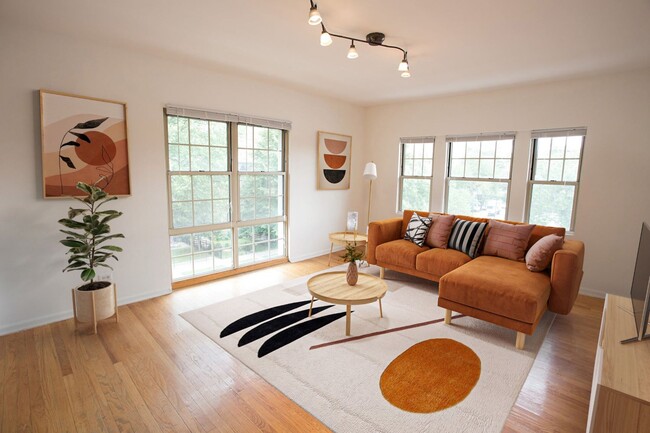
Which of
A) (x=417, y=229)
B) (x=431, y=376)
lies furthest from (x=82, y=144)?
(x=417, y=229)

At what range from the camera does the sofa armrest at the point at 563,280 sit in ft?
9.36

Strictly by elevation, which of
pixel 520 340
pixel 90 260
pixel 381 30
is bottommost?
pixel 520 340

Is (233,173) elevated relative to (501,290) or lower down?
elevated

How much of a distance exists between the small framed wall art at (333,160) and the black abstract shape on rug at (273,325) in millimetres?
2472

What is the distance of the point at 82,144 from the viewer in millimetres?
2951

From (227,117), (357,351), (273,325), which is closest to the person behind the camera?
(357,351)

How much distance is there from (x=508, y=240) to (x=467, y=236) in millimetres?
416

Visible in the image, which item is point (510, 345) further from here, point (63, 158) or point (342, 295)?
point (63, 158)

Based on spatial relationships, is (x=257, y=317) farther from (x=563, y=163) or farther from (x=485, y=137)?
(x=563, y=163)

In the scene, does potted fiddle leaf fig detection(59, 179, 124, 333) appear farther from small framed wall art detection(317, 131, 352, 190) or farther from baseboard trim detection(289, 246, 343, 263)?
small framed wall art detection(317, 131, 352, 190)

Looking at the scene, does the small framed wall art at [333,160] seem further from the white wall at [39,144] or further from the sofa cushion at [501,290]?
the sofa cushion at [501,290]

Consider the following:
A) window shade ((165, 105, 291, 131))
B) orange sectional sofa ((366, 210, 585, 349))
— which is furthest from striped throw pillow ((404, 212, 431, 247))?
window shade ((165, 105, 291, 131))

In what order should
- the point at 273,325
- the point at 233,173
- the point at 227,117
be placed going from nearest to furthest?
the point at 273,325, the point at 227,117, the point at 233,173

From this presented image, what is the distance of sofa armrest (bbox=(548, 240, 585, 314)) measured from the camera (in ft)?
9.36
